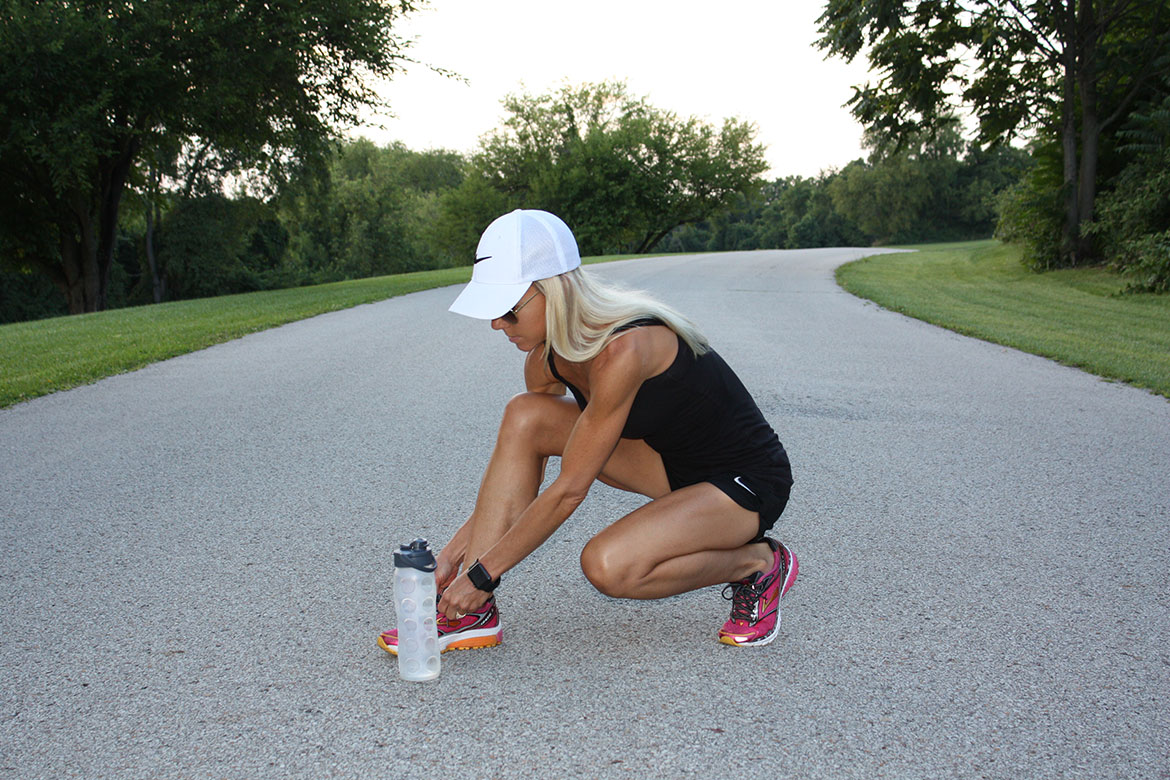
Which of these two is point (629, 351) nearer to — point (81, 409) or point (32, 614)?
point (32, 614)

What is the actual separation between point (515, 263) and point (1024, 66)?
79.3 ft

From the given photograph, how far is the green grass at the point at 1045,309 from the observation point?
30.7 ft

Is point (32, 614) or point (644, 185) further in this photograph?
point (644, 185)

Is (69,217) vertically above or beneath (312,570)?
above

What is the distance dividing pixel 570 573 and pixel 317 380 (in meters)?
5.03

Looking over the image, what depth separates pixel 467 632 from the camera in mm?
2846

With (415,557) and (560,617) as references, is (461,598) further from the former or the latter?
(560,617)

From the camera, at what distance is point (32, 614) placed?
308 centimetres

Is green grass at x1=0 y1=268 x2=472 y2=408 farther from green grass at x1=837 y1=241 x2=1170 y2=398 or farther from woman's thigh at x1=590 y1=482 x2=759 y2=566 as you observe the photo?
green grass at x1=837 y1=241 x2=1170 y2=398

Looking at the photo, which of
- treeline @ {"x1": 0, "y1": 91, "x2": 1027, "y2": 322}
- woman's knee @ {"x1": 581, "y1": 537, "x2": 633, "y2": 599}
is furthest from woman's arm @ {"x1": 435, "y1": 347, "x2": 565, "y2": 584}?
treeline @ {"x1": 0, "y1": 91, "x2": 1027, "y2": 322}

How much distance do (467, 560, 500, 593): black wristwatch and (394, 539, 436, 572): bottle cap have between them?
0.14 meters

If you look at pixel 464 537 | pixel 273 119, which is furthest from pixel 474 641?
pixel 273 119

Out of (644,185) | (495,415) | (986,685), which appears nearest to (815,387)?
(495,415)

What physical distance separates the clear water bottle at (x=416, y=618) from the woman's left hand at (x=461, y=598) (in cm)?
6
